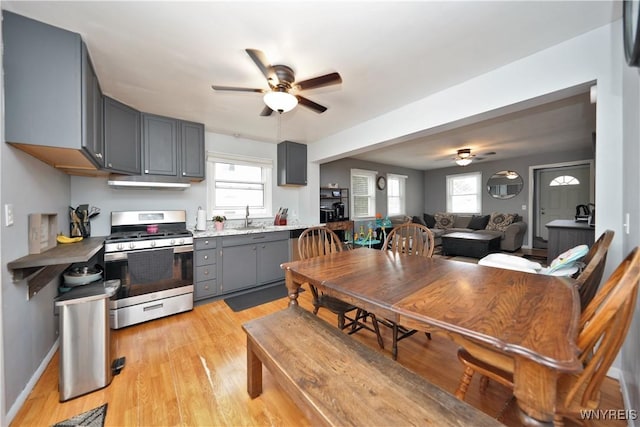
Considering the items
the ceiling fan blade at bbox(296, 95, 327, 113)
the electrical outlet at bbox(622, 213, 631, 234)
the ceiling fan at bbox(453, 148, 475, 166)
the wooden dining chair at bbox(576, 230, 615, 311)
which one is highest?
the ceiling fan at bbox(453, 148, 475, 166)

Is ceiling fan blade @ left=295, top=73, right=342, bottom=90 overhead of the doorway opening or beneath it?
overhead

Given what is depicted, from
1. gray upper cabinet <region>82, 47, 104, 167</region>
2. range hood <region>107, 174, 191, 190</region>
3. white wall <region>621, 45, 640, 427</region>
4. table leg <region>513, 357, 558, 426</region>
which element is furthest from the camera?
range hood <region>107, 174, 191, 190</region>

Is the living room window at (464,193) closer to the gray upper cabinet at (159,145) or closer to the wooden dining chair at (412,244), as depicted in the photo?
the wooden dining chair at (412,244)

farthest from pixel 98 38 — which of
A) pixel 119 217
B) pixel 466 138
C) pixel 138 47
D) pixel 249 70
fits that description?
pixel 466 138

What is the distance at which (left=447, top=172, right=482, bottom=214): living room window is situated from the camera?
7.03 m

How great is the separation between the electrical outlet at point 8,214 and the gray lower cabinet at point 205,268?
1.60 m

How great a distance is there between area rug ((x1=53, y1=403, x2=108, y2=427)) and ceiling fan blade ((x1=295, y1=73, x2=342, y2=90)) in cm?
255

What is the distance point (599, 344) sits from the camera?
0.84 meters

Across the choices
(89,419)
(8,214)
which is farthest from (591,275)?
(8,214)

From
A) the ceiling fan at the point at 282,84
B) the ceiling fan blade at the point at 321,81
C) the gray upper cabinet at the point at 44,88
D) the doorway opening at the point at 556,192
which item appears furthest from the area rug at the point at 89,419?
the doorway opening at the point at 556,192

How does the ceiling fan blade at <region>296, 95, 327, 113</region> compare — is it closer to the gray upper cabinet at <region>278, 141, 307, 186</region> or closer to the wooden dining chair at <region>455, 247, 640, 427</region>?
the gray upper cabinet at <region>278, 141, 307, 186</region>

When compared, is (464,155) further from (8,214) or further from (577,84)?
(8,214)

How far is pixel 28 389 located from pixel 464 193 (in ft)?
28.8

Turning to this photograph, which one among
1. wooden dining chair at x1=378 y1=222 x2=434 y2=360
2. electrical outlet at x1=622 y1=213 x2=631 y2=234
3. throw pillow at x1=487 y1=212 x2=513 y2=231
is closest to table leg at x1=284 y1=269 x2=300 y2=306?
wooden dining chair at x1=378 y1=222 x2=434 y2=360
